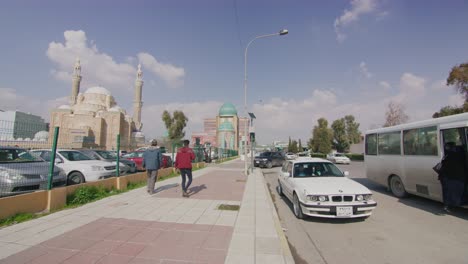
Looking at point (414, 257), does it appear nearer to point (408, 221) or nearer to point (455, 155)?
point (408, 221)

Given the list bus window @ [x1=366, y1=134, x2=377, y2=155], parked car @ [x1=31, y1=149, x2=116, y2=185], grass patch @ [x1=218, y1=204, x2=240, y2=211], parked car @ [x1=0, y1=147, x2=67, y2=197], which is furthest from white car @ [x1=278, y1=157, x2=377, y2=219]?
parked car @ [x1=31, y1=149, x2=116, y2=185]

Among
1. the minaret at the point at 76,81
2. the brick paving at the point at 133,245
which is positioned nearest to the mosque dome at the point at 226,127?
the minaret at the point at 76,81

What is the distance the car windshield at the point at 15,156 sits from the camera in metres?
5.96

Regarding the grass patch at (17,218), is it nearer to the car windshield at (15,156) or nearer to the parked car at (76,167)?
the car windshield at (15,156)

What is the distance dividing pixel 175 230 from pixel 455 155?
276 inches

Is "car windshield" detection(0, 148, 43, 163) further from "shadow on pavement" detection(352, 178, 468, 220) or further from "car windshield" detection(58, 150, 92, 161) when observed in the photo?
"shadow on pavement" detection(352, 178, 468, 220)

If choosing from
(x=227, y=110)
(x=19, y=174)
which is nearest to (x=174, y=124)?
(x=227, y=110)

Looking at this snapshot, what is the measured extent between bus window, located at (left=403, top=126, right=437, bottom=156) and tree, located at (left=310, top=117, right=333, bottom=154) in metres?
45.6

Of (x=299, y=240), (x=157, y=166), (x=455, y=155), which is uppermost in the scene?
(x=455, y=155)

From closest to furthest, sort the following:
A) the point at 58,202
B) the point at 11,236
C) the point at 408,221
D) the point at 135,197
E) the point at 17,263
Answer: the point at 17,263 → the point at 11,236 → the point at 408,221 → the point at 58,202 → the point at 135,197

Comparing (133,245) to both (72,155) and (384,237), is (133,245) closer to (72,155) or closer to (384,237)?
(384,237)

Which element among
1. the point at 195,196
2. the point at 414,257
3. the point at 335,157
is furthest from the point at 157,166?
the point at 335,157

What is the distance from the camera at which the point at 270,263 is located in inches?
124

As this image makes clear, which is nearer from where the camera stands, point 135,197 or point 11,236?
point 11,236
